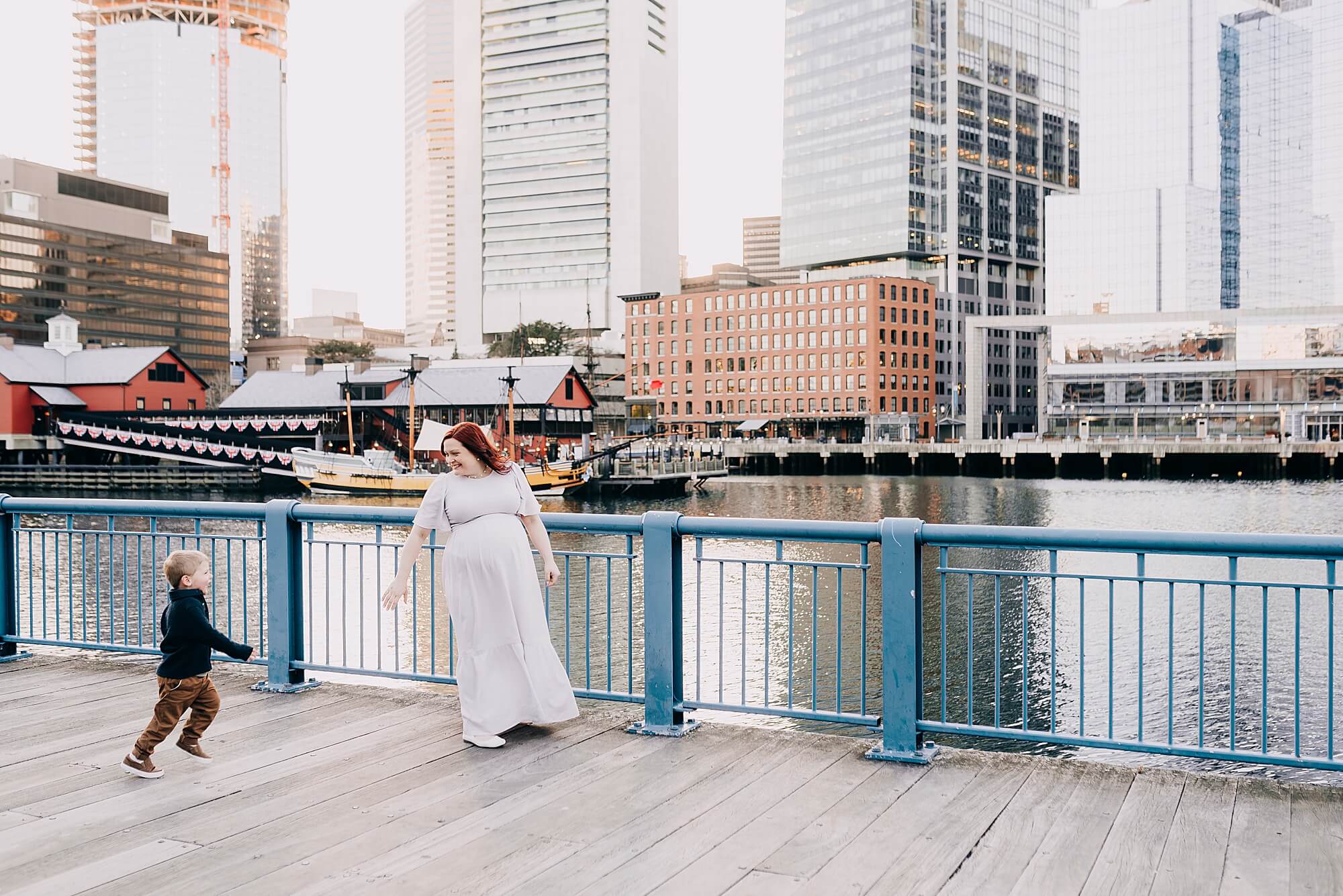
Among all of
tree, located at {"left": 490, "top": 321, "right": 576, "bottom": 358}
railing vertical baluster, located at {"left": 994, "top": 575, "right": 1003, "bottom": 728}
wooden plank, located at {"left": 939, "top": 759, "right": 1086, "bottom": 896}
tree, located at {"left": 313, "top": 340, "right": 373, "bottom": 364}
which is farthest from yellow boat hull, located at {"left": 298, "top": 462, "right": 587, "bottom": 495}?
tree, located at {"left": 313, "top": 340, "right": 373, "bottom": 364}

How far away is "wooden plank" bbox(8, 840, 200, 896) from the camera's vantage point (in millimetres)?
4445

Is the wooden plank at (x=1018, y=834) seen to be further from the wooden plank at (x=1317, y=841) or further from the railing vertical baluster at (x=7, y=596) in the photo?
the railing vertical baluster at (x=7, y=596)

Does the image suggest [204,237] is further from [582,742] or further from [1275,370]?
[582,742]

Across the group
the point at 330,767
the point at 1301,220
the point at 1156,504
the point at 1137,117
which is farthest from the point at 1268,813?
the point at 1301,220

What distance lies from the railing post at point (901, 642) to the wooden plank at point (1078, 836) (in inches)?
36.8

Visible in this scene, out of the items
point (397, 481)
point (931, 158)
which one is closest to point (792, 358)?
point (931, 158)

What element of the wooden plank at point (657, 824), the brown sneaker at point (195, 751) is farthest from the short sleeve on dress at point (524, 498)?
the brown sneaker at point (195, 751)

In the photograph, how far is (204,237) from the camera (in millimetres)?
182000

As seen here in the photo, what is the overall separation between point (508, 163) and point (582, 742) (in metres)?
201

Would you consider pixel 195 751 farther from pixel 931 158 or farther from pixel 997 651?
pixel 931 158

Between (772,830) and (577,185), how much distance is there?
196 m

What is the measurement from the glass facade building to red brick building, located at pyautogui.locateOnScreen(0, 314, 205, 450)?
62.5 meters

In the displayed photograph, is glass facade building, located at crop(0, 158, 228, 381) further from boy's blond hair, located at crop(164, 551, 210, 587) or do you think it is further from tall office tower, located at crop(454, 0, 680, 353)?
boy's blond hair, located at crop(164, 551, 210, 587)

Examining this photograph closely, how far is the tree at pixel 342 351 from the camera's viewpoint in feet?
537
